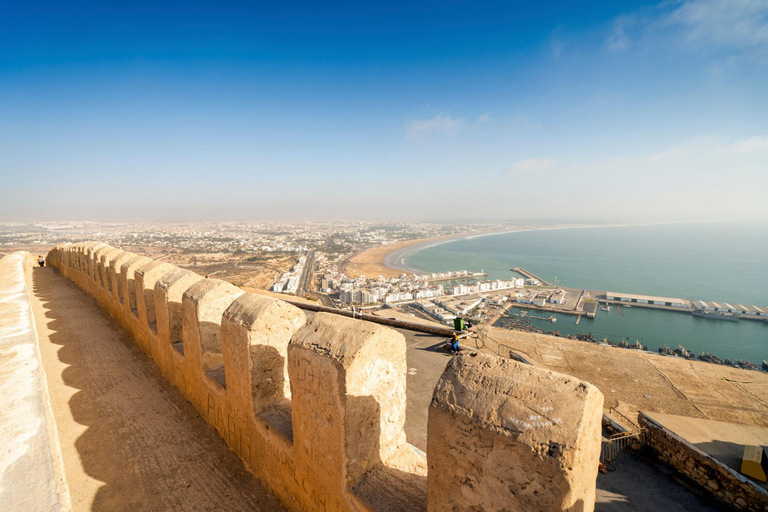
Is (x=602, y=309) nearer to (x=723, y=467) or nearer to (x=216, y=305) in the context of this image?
(x=723, y=467)

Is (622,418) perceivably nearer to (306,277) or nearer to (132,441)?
(132,441)

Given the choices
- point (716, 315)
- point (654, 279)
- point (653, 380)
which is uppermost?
point (653, 380)

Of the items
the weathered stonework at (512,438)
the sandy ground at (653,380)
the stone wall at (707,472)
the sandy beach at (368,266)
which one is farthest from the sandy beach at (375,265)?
the weathered stonework at (512,438)

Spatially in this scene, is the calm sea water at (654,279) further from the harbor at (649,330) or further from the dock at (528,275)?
the dock at (528,275)

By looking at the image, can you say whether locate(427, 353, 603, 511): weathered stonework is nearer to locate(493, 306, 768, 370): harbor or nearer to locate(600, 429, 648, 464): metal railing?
locate(600, 429, 648, 464): metal railing

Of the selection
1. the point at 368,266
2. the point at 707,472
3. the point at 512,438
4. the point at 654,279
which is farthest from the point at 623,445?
the point at 654,279

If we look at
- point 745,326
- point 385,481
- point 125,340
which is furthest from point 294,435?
point 745,326

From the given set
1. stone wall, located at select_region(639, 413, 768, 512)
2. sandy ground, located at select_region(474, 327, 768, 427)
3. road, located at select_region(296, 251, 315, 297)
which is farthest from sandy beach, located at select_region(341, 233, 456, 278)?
stone wall, located at select_region(639, 413, 768, 512)
